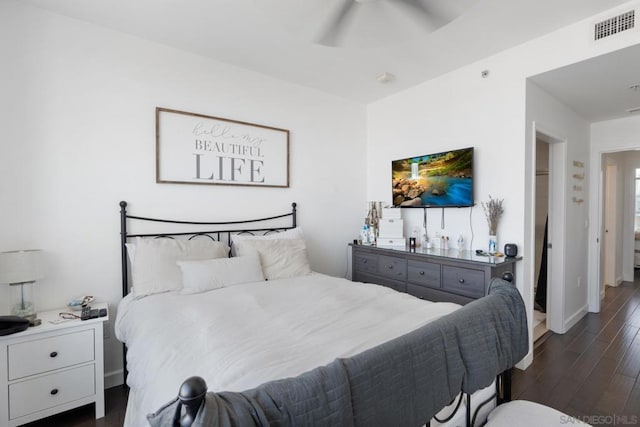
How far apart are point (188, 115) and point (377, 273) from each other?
2480 millimetres

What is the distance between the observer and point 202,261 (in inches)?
91.3

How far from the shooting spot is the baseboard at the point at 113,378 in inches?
92.8

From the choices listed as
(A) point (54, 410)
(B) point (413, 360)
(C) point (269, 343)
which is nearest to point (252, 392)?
(B) point (413, 360)

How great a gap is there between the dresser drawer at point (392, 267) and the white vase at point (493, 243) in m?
0.77

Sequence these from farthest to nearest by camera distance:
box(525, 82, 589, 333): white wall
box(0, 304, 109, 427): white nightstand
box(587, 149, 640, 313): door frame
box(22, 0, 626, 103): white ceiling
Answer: box(587, 149, 640, 313): door frame
box(525, 82, 589, 333): white wall
box(22, 0, 626, 103): white ceiling
box(0, 304, 109, 427): white nightstand

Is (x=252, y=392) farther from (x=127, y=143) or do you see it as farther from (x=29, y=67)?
(x=29, y=67)

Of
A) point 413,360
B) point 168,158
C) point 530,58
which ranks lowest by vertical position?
point 413,360

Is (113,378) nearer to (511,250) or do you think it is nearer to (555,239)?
(511,250)

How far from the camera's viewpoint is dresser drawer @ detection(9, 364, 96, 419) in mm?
1786

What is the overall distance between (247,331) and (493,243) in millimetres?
2330

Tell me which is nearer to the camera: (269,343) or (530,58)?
(269,343)

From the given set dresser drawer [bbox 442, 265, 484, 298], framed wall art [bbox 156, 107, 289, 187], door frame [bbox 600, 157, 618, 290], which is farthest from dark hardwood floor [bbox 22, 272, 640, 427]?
door frame [bbox 600, 157, 618, 290]

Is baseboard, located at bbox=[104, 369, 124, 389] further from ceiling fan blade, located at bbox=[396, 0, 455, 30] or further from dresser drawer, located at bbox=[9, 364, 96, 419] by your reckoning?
ceiling fan blade, located at bbox=[396, 0, 455, 30]

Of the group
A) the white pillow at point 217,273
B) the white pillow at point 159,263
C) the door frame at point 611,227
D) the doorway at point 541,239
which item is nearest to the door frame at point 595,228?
the doorway at point 541,239
